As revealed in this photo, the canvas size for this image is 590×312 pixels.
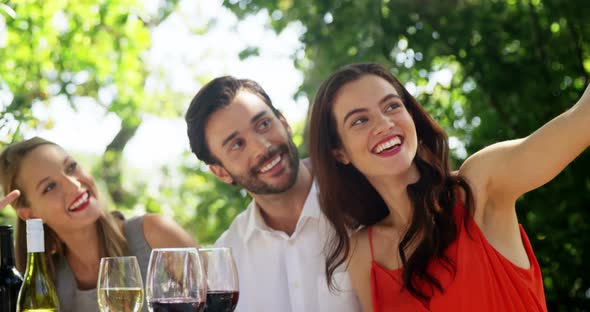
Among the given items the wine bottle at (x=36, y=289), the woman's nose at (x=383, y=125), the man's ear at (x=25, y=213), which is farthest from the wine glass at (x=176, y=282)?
the man's ear at (x=25, y=213)

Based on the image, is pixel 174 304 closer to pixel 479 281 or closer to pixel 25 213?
pixel 479 281

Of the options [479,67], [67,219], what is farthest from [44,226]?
[479,67]

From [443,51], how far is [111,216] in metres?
2.03

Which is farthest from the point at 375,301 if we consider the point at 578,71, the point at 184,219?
the point at 184,219

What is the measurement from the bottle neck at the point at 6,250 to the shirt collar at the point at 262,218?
39.4 inches

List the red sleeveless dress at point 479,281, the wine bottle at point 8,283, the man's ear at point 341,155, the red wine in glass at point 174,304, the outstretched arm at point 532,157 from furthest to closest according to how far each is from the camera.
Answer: the man's ear at point 341,155
the red sleeveless dress at point 479,281
the wine bottle at point 8,283
the outstretched arm at point 532,157
the red wine in glass at point 174,304

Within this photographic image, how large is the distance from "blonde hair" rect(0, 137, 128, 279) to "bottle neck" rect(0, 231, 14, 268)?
687 millimetres

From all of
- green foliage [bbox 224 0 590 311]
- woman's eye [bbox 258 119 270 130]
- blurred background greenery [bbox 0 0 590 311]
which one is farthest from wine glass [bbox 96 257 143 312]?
green foliage [bbox 224 0 590 311]

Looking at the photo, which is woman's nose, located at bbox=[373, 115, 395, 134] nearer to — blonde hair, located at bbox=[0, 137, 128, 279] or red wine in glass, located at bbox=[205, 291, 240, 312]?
red wine in glass, located at bbox=[205, 291, 240, 312]

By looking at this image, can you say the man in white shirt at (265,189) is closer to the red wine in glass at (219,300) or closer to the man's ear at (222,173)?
the man's ear at (222,173)

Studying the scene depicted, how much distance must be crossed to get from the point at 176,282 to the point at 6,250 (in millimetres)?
552

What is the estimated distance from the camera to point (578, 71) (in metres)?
3.91

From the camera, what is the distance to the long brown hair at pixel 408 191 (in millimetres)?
2193

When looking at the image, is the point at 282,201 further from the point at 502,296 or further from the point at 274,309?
the point at 502,296
